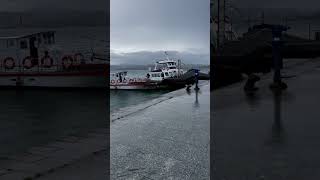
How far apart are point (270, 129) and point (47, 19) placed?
12486mm

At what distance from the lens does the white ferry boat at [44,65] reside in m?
20.8

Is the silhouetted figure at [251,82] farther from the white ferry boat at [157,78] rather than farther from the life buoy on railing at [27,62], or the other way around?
the life buoy on railing at [27,62]

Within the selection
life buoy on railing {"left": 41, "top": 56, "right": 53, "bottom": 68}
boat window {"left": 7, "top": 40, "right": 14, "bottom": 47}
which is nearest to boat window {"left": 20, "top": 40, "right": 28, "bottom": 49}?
boat window {"left": 7, "top": 40, "right": 14, "bottom": 47}

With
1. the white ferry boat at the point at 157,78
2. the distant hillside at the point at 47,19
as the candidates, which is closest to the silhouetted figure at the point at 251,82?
the distant hillside at the point at 47,19

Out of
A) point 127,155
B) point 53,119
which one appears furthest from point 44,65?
point 127,155

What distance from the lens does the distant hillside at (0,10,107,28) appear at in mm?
15710

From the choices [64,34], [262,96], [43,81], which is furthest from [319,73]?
[43,81]

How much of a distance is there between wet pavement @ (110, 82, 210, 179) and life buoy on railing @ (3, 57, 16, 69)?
45.3 ft

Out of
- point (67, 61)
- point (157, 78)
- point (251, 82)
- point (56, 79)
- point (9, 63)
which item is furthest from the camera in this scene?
point (157, 78)

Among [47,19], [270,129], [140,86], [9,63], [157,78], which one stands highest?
[47,19]

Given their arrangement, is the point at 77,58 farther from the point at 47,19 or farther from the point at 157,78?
the point at 157,78

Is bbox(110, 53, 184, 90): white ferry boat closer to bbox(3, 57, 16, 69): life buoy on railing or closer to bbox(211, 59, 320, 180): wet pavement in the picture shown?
bbox(3, 57, 16, 69): life buoy on railing

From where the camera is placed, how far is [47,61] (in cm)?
2219

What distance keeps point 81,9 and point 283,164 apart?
10.6m
